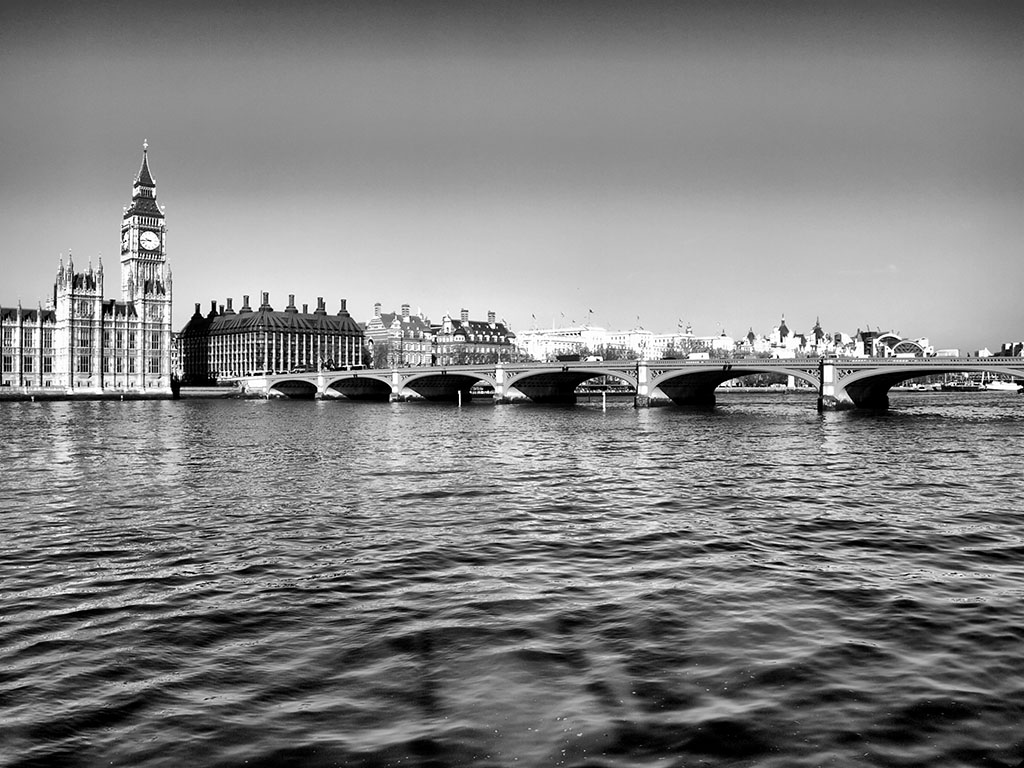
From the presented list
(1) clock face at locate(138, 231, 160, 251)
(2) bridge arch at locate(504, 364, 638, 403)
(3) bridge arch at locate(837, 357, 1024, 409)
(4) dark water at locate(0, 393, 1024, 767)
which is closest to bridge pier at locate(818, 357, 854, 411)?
(3) bridge arch at locate(837, 357, 1024, 409)

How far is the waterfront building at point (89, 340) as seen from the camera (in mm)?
134875

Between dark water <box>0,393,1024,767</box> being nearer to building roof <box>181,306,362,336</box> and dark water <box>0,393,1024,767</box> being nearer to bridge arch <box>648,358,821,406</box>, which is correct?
bridge arch <box>648,358,821,406</box>

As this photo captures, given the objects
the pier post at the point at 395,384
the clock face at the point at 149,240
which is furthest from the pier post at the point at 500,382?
the clock face at the point at 149,240

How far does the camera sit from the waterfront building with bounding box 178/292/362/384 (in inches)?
7249

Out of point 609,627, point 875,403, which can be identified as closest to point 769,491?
point 609,627

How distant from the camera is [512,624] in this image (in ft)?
39.9

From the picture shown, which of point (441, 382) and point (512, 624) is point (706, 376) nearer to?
point (441, 382)

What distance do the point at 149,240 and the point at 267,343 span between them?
32842 millimetres

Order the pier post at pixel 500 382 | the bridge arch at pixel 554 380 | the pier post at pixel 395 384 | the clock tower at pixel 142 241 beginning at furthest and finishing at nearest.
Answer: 1. the clock tower at pixel 142 241
2. the pier post at pixel 395 384
3. the pier post at pixel 500 382
4. the bridge arch at pixel 554 380

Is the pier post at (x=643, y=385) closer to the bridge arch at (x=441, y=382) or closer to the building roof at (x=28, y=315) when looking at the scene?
the bridge arch at (x=441, y=382)

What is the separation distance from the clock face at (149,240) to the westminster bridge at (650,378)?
3412 cm

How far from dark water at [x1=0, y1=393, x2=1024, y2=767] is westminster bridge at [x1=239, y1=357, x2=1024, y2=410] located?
52.5 meters

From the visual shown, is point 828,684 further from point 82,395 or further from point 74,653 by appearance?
point 82,395

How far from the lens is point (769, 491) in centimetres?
2706
